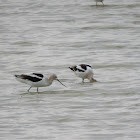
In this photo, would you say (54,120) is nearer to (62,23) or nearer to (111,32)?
(111,32)

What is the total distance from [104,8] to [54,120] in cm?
2009

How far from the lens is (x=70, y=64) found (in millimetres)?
19266

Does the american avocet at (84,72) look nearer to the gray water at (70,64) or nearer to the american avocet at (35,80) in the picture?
the gray water at (70,64)

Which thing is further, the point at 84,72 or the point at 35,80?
the point at 84,72

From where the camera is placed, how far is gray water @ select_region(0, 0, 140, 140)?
12289 mm

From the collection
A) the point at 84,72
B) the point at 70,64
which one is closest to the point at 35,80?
the point at 84,72

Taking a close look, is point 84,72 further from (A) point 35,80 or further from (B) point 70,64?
(B) point 70,64

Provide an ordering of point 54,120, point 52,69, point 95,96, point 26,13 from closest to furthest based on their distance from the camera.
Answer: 1. point 54,120
2. point 95,96
3. point 52,69
4. point 26,13

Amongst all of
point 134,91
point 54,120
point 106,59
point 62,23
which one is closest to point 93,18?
point 62,23

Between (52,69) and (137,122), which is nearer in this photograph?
(137,122)

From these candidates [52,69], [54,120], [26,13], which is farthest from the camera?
[26,13]

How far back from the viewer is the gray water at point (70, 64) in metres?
12.3

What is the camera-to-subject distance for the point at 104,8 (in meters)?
32.3

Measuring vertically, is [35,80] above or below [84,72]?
above
